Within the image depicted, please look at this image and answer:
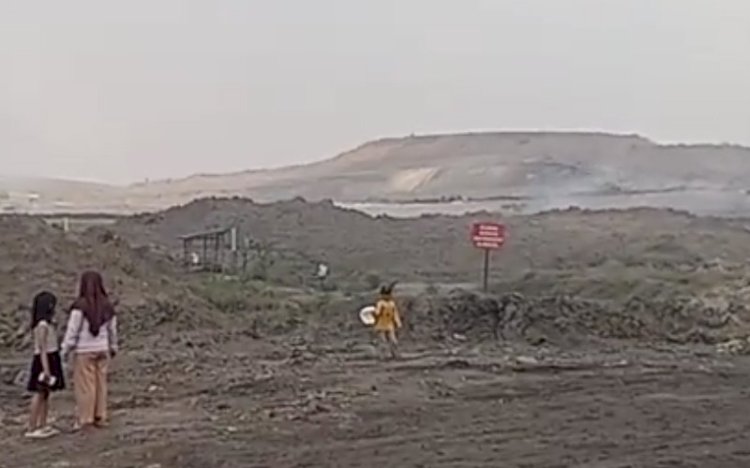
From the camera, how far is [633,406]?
591 inches

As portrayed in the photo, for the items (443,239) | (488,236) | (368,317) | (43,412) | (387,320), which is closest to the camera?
(43,412)

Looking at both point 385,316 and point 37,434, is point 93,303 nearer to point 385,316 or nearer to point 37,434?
point 37,434

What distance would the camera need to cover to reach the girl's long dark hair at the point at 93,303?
12742 millimetres

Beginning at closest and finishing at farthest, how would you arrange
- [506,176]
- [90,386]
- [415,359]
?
[90,386]
[415,359]
[506,176]

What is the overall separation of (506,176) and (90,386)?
242 ft

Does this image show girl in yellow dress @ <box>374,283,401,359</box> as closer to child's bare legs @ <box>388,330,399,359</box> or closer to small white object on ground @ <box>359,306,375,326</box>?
child's bare legs @ <box>388,330,399,359</box>

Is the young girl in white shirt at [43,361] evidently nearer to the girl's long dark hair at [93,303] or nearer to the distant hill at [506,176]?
the girl's long dark hair at [93,303]

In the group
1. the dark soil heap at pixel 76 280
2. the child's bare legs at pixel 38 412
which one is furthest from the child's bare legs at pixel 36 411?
the dark soil heap at pixel 76 280

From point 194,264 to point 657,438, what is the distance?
20.0m

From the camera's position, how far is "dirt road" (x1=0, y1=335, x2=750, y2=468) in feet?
40.1

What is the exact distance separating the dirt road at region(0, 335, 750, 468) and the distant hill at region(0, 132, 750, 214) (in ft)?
143

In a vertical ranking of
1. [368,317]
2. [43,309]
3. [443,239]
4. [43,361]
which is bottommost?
[368,317]

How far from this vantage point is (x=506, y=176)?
283 ft

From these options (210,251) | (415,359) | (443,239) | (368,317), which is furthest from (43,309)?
(443,239)
